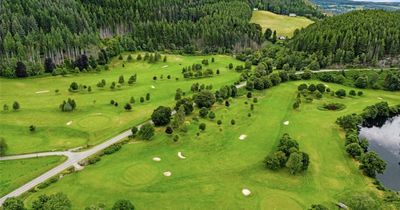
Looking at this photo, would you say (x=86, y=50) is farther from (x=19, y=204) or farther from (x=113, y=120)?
(x=19, y=204)

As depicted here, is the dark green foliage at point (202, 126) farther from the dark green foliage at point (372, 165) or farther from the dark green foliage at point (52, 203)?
the dark green foliage at point (52, 203)

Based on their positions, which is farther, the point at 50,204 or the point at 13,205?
the point at 13,205

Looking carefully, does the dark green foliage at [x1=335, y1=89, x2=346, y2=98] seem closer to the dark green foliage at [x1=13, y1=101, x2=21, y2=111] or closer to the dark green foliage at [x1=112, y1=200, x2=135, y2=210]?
the dark green foliage at [x1=112, y1=200, x2=135, y2=210]

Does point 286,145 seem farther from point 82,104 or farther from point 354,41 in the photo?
point 354,41

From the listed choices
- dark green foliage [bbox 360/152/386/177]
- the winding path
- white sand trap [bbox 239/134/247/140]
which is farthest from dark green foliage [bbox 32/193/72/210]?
dark green foliage [bbox 360/152/386/177]

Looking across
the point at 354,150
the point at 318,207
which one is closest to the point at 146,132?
the point at 318,207

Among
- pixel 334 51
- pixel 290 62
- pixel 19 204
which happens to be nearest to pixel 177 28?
pixel 290 62
